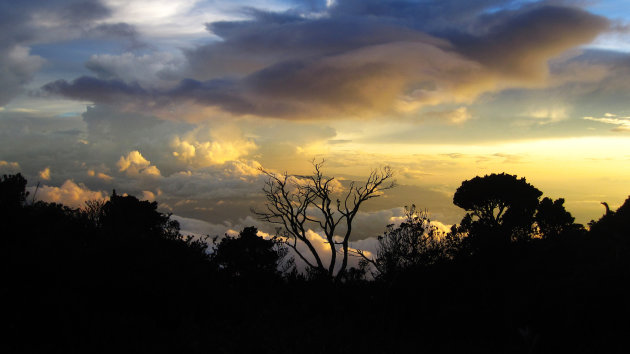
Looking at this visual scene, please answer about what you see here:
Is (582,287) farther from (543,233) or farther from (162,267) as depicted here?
(543,233)

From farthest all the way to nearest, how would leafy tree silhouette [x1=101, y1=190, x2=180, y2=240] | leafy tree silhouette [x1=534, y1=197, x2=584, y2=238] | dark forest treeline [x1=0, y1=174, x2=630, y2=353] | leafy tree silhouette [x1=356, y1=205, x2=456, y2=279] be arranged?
leafy tree silhouette [x1=101, y1=190, x2=180, y2=240]
leafy tree silhouette [x1=534, y1=197, x2=584, y2=238]
leafy tree silhouette [x1=356, y1=205, x2=456, y2=279]
dark forest treeline [x1=0, y1=174, x2=630, y2=353]

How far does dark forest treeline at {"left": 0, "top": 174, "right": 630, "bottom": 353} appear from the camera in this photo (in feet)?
34.9

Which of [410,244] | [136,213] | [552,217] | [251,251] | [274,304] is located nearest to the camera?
[274,304]

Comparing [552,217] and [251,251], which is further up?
[552,217]

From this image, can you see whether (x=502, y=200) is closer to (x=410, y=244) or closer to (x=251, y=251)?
(x=410, y=244)

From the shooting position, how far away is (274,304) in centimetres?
1656

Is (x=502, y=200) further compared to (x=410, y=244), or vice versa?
(x=502, y=200)

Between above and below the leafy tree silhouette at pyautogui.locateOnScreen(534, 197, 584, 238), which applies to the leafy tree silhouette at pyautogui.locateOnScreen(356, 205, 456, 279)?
below

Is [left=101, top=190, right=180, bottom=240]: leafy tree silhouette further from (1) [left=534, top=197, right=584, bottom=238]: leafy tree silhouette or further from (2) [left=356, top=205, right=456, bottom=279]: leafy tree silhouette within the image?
(1) [left=534, top=197, right=584, bottom=238]: leafy tree silhouette

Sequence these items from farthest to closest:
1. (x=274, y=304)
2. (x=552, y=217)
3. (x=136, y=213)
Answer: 1. (x=136, y=213)
2. (x=552, y=217)
3. (x=274, y=304)

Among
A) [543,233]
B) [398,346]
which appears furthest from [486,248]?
[543,233]

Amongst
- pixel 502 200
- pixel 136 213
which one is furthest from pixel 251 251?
pixel 502 200

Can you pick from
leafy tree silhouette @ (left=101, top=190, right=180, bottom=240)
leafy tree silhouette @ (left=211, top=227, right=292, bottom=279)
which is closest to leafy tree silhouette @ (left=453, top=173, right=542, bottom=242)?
leafy tree silhouette @ (left=211, top=227, right=292, bottom=279)

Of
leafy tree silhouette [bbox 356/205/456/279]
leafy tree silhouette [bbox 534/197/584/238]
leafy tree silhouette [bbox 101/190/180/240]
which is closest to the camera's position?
leafy tree silhouette [bbox 356/205/456/279]
